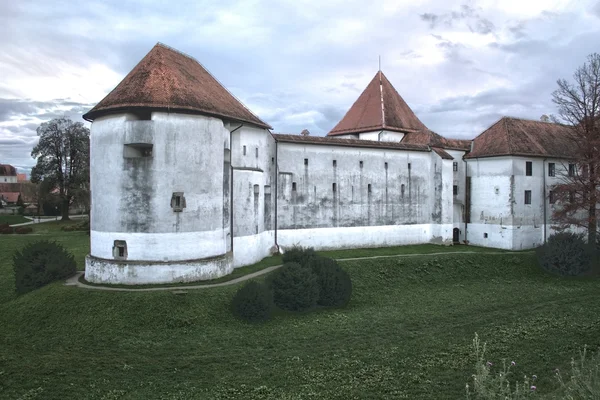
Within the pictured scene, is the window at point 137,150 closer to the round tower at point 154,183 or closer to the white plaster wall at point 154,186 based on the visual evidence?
the round tower at point 154,183

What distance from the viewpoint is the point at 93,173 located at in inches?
740

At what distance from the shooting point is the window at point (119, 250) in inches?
705

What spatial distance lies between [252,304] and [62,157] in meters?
32.3

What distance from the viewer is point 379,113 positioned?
104 ft

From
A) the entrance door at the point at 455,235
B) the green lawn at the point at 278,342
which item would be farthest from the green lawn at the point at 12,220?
the entrance door at the point at 455,235

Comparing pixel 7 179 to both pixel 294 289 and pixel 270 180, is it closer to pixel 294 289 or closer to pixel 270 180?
pixel 270 180

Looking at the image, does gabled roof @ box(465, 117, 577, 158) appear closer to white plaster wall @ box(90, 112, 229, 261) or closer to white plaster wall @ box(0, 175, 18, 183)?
white plaster wall @ box(90, 112, 229, 261)

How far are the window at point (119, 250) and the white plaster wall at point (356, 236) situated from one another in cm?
864

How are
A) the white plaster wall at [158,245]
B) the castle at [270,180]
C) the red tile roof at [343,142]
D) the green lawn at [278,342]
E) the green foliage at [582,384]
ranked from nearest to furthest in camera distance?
the green foliage at [582,384]
the green lawn at [278,342]
the white plaster wall at [158,245]
the castle at [270,180]
the red tile roof at [343,142]

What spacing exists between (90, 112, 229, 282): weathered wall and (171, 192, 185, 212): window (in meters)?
0.09

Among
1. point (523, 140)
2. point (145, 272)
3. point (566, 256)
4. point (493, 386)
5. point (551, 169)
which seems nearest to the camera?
point (493, 386)

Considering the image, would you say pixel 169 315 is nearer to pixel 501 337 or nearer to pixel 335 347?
pixel 335 347

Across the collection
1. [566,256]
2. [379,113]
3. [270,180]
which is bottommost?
[566,256]

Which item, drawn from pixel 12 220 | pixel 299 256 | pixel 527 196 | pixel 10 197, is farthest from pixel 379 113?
pixel 10 197
